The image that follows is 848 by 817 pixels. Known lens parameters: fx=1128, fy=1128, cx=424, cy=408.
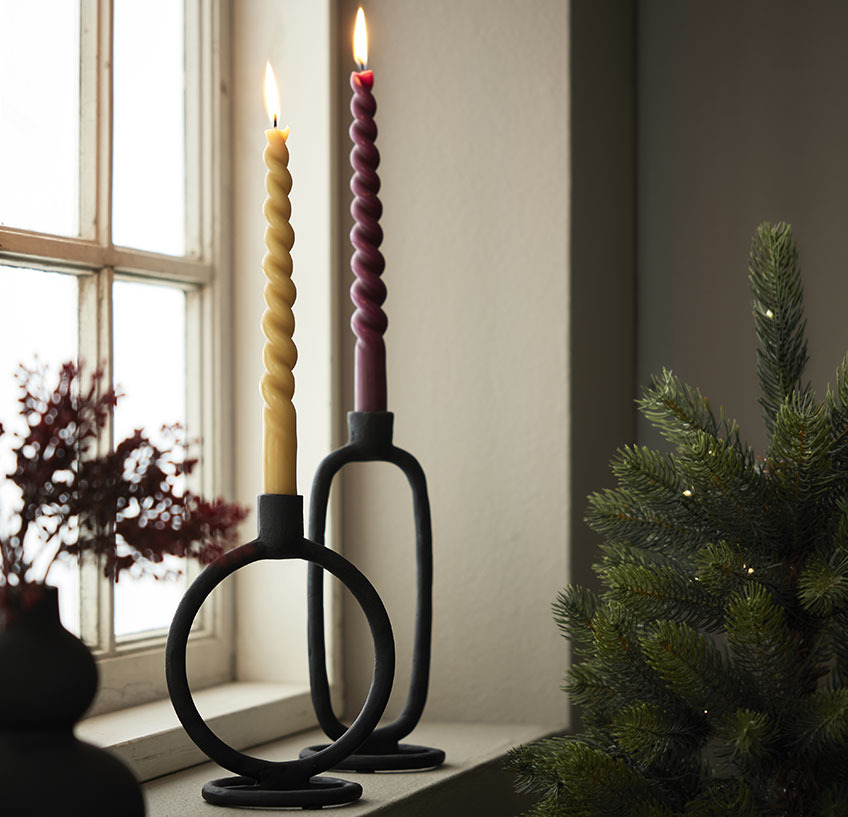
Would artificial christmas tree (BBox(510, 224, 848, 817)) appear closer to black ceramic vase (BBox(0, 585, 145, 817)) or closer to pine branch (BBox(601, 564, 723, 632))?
pine branch (BBox(601, 564, 723, 632))

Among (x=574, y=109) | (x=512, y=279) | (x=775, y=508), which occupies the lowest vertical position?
(x=775, y=508)

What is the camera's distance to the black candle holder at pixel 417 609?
986 mm

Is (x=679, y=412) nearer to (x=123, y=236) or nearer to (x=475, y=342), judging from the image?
(x=475, y=342)

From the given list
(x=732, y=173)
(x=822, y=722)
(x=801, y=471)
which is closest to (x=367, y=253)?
(x=801, y=471)

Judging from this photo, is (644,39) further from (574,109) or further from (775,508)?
(775,508)

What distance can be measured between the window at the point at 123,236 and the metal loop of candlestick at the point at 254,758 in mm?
263

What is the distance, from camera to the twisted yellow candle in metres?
0.84

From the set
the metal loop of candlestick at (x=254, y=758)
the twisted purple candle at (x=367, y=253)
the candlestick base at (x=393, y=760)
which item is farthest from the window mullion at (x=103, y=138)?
the candlestick base at (x=393, y=760)

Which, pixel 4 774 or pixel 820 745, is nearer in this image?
pixel 4 774

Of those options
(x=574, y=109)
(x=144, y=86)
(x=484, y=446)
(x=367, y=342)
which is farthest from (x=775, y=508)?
(x=144, y=86)

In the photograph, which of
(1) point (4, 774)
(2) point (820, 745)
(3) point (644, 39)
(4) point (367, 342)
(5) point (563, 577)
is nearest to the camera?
(1) point (4, 774)

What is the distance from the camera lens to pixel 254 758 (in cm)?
88

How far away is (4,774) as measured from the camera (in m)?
0.60

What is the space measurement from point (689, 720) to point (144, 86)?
34.2 inches
